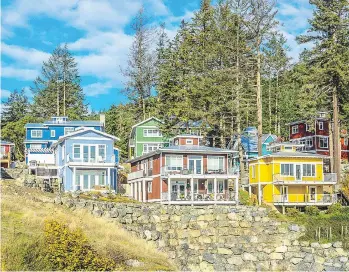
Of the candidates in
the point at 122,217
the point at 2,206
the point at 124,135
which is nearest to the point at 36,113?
the point at 124,135

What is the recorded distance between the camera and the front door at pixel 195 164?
47.6 meters

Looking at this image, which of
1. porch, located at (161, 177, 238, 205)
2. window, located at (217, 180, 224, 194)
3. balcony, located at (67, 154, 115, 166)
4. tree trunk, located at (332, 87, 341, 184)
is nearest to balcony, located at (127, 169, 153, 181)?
balcony, located at (67, 154, 115, 166)

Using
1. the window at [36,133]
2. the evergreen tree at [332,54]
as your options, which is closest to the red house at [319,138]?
the evergreen tree at [332,54]

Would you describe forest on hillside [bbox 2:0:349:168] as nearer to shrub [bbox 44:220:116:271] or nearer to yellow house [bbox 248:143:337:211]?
yellow house [bbox 248:143:337:211]

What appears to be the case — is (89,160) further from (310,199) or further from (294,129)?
(294,129)

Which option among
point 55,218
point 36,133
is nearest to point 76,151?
point 36,133

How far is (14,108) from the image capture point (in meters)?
85.8

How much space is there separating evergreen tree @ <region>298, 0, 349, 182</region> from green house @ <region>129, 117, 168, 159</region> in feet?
65.0

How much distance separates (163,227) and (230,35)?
24316 mm

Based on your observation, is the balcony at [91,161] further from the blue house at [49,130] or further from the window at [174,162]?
the blue house at [49,130]

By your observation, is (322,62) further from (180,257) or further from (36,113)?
(36,113)

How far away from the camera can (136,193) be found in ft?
173

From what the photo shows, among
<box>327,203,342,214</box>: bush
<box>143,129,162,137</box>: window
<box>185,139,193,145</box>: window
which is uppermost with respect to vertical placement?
<box>143,129,162,137</box>: window

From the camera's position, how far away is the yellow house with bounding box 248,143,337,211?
47.9 metres
